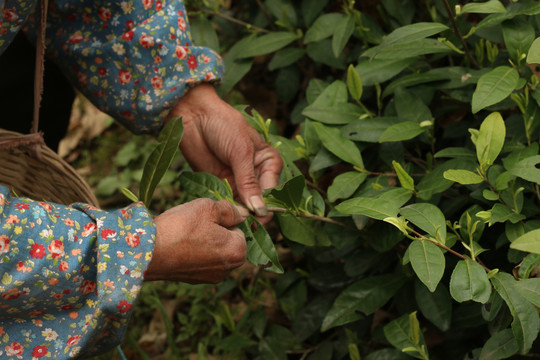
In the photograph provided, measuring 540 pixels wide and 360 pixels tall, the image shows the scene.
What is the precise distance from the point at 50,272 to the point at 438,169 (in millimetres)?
754

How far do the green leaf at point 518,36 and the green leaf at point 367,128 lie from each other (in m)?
0.28

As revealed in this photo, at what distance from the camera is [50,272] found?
1.04m

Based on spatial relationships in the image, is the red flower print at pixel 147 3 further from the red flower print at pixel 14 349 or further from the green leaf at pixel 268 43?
the red flower print at pixel 14 349

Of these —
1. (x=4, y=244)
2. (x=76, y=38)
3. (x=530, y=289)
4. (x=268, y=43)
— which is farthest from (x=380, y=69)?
(x=4, y=244)

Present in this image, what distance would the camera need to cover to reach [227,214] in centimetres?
121

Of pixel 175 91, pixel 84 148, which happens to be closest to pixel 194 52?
pixel 175 91

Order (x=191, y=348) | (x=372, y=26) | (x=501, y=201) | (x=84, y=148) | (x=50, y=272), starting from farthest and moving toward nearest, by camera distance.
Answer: (x=84, y=148), (x=191, y=348), (x=372, y=26), (x=501, y=201), (x=50, y=272)

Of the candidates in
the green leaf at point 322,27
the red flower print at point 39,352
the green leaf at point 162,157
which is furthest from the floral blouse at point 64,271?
the green leaf at point 322,27

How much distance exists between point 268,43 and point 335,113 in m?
0.41

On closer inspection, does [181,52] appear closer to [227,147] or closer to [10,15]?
[227,147]

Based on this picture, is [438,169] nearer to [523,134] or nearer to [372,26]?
[523,134]

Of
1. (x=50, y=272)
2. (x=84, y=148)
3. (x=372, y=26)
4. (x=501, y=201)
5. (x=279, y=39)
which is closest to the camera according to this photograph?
(x=50, y=272)

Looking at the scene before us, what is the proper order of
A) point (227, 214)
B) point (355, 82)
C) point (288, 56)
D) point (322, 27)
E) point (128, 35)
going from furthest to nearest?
point (288, 56)
point (322, 27)
point (128, 35)
point (355, 82)
point (227, 214)

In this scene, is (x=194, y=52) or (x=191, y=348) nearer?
(x=194, y=52)
